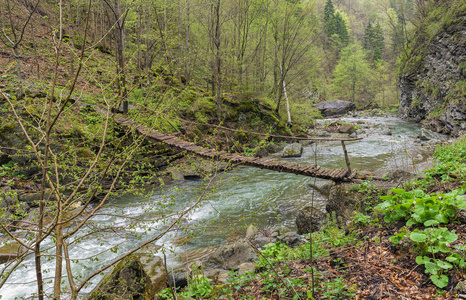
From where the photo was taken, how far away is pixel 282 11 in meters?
12.7

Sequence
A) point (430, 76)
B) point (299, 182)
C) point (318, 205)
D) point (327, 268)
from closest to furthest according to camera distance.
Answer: point (327, 268), point (318, 205), point (299, 182), point (430, 76)

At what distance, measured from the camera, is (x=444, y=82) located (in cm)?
1320

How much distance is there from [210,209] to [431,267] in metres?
5.00

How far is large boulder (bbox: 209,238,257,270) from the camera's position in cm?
384

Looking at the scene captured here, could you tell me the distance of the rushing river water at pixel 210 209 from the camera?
2758 mm

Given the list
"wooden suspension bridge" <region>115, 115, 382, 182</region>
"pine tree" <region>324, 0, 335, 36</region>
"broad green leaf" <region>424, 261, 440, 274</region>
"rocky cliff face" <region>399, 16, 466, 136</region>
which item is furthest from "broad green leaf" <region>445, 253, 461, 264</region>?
"pine tree" <region>324, 0, 335, 36</region>

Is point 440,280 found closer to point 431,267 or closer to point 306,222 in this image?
point 431,267

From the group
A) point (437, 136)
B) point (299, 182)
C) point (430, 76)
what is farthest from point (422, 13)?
point (299, 182)

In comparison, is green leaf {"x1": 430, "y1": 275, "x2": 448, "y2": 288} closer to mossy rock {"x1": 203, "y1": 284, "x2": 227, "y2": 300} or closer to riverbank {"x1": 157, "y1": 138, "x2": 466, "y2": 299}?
riverbank {"x1": 157, "y1": 138, "x2": 466, "y2": 299}

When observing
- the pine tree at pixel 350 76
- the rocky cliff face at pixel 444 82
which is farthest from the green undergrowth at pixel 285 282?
the pine tree at pixel 350 76

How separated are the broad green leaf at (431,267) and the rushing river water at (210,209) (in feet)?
4.06

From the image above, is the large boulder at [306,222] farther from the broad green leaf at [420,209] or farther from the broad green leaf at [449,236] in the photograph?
the broad green leaf at [449,236]

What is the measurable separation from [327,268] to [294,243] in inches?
62.3

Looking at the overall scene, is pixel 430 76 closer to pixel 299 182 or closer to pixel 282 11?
pixel 282 11
